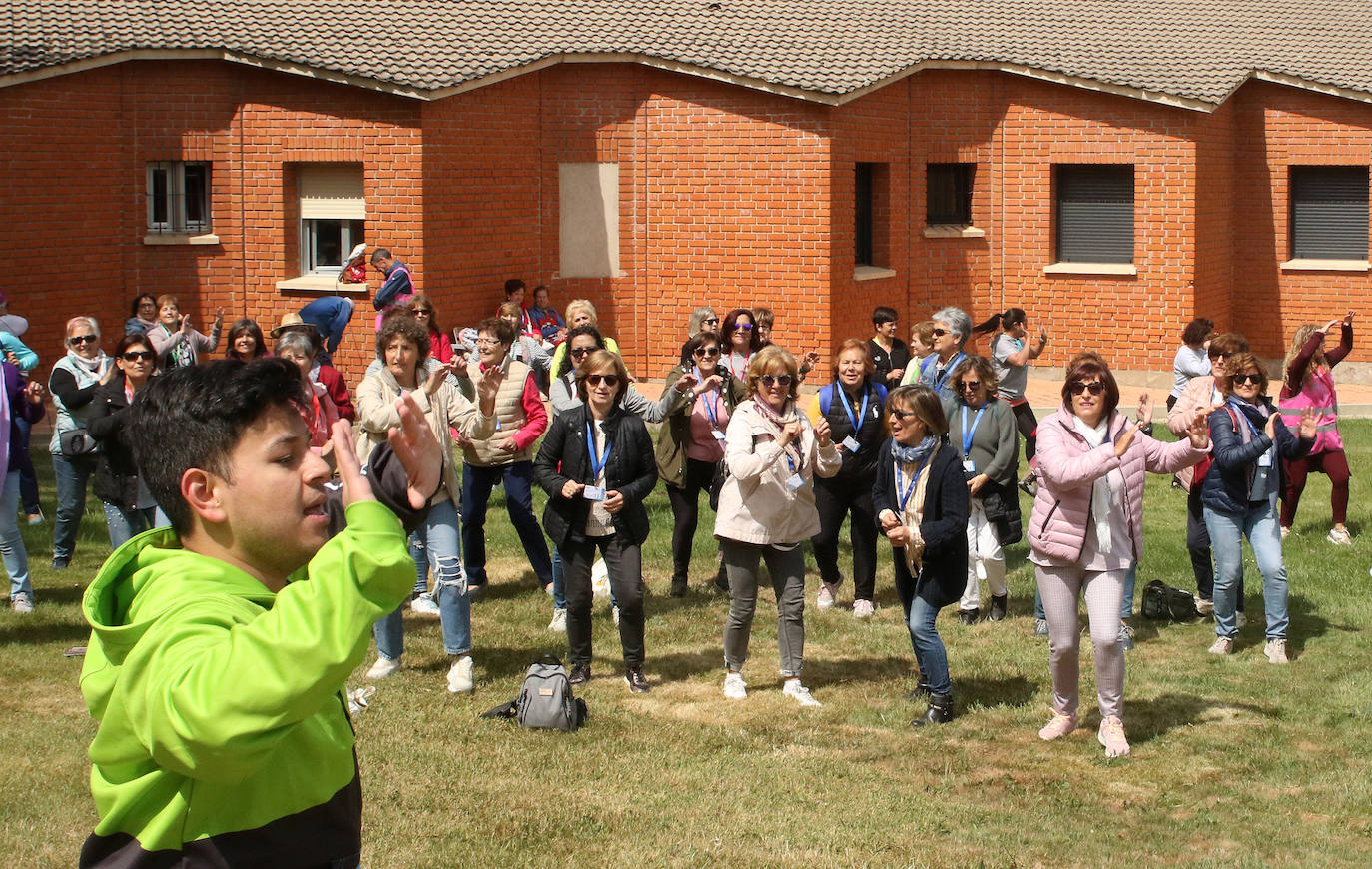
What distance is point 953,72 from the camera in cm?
2431

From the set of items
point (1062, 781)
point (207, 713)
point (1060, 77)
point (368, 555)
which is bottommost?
point (1062, 781)

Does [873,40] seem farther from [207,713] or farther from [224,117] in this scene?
[207,713]

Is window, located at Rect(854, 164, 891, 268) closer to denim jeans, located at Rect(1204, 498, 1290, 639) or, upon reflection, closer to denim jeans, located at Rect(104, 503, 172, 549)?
denim jeans, located at Rect(1204, 498, 1290, 639)

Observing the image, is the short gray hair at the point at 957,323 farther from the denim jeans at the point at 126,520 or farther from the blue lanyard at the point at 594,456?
the denim jeans at the point at 126,520

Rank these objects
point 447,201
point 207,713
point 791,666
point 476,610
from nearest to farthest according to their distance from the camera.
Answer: point 207,713 → point 791,666 → point 476,610 → point 447,201

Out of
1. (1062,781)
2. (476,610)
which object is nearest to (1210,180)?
(476,610)

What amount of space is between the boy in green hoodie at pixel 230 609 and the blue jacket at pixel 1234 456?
6.80 m

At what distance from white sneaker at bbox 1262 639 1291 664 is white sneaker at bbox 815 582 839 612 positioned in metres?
2.76

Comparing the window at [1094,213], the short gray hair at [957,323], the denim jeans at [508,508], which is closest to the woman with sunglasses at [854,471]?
the short gray hair at [957,323]

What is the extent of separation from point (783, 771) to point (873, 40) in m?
18.7

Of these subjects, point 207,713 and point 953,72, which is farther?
point 953,72

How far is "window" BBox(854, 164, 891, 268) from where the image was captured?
946 inches

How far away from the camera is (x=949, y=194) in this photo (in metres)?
25.0

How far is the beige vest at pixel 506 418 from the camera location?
33.9ft
